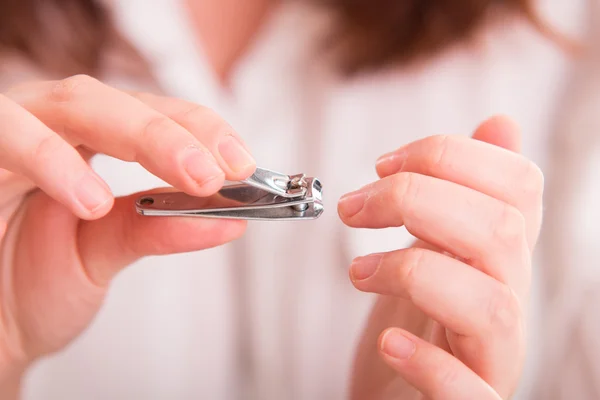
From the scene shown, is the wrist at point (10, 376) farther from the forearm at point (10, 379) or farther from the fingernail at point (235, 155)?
the fingernail at point (235, 155)

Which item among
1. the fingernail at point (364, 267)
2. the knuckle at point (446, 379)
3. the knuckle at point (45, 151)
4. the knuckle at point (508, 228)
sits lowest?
the knuckle at point (446, 379)

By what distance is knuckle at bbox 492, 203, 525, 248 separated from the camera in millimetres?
405

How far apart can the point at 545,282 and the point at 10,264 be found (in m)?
0.68

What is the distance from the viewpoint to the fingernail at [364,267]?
0.43 m

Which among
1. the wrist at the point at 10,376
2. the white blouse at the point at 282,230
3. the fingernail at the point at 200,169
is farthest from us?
the white blouse at the point at 282,230

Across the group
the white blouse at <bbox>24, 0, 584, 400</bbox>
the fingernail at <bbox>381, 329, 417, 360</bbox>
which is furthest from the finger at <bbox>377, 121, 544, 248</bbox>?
the white blouse at <bbox>24, 0, 584, 400</bbox>

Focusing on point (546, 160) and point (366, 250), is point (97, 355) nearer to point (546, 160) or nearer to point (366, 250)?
point (366, 250)

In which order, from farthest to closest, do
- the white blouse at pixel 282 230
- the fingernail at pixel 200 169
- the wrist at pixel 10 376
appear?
the white blouse at pixel 282 230, the wrist at pixel 10 376, the fingernail at pixel 200 169

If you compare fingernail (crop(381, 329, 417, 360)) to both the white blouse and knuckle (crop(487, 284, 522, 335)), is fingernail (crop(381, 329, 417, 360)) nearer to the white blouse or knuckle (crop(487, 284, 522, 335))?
knuckle (crop(487, 284, 522, 335))

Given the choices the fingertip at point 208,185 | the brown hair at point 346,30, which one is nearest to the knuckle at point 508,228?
the fingertip at point 208,185

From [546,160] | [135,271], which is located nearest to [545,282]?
[546,160]

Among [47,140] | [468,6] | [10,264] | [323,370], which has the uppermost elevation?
[468,6]

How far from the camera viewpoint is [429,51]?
793mm

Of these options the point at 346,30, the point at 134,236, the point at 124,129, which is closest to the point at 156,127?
the point at 124,129
